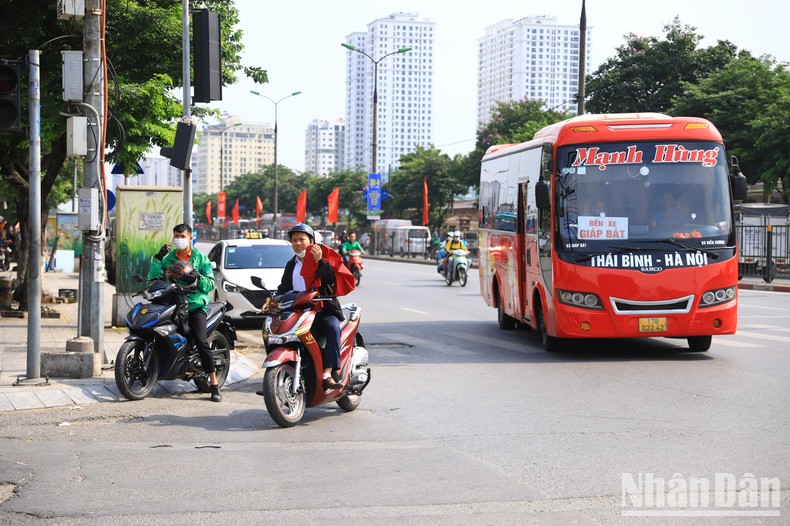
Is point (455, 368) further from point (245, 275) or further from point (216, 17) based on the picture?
point (245, 275)

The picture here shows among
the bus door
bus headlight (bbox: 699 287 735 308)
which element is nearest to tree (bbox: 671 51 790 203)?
the bus door

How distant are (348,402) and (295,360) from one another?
1.04m

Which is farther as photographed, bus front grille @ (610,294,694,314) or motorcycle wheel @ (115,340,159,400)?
bus front grille @ (610,294,694,314)

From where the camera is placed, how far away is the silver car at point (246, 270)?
1727cm

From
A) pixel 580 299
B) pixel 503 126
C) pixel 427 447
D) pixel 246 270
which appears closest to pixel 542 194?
pixel 580 299

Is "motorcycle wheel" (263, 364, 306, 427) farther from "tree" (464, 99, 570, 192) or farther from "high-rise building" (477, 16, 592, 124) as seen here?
"high-rise building" (477, 16, 592, 124)

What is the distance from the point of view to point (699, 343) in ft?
43.0

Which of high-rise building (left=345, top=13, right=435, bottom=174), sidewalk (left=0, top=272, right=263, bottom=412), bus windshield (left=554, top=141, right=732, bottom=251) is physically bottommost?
sidewalk (left=0, top=272, right=263, bottom=412)

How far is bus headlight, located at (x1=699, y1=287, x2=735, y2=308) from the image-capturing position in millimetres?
12386

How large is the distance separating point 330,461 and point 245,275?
1126cm

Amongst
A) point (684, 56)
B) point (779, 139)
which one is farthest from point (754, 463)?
point (684, 56)

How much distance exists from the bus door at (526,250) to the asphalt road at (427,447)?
171 cm

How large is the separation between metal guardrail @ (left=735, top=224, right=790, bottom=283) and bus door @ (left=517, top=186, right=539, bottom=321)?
17.8m

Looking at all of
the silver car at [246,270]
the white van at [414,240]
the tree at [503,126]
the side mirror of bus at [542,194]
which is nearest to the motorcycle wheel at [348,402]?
the side mirror of bus at [542,194]
